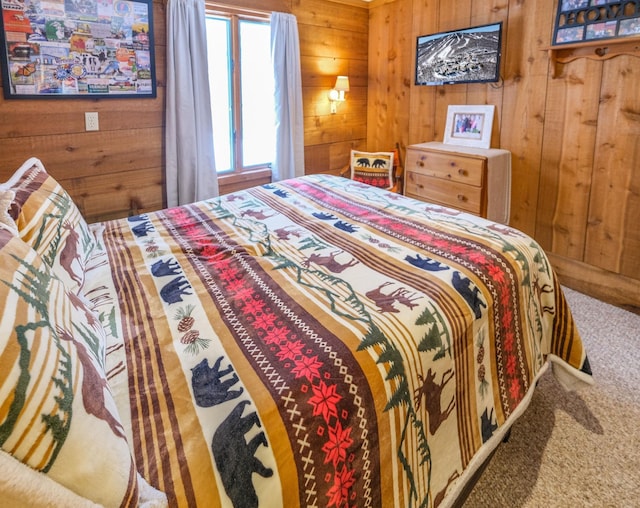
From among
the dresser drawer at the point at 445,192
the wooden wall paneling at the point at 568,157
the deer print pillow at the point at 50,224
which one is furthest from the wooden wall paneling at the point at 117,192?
the wooden wall paneling at the point at 568,157

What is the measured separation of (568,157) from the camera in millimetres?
2928

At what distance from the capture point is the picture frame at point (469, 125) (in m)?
3.33

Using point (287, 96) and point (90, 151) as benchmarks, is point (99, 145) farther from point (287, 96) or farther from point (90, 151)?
point (287, 96)

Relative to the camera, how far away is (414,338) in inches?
43.3

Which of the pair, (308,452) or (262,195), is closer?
(308,452)

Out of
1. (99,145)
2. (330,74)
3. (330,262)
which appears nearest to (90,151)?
(99,145)

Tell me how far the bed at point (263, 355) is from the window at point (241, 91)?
1905 mm

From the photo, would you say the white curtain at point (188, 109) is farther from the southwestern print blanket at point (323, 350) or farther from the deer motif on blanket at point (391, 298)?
the deer motif on blanket at point (391, 298)

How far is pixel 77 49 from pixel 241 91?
1.28 metres

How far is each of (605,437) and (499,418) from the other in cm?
68

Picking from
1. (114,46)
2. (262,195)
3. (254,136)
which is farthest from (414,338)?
(254,136)

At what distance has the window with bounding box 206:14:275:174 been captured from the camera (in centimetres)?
344

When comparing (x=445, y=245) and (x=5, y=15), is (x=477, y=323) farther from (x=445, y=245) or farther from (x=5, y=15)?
(x=5, y=15)

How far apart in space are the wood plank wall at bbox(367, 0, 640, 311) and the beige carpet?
87 cm
